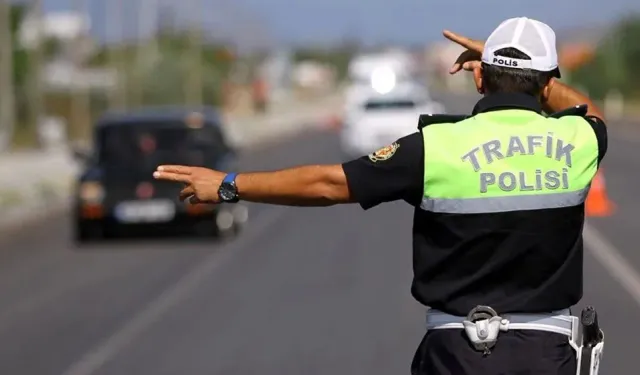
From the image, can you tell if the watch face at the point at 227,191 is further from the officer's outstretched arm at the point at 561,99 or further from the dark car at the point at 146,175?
the dark car at the point at 146,175

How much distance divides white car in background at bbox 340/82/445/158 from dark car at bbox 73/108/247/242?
1762cm

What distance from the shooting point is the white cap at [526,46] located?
4.03m

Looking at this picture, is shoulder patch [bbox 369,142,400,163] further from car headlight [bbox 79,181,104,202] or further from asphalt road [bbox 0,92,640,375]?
car headlight [bbox 79,181,104,202]

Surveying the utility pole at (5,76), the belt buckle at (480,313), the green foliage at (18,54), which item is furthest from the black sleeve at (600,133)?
the green foliage at (18,54)

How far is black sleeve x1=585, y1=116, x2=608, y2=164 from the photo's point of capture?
4129 millimetres

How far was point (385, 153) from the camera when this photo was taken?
12.8 feet

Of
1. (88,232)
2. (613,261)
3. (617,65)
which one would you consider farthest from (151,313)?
(617,65)

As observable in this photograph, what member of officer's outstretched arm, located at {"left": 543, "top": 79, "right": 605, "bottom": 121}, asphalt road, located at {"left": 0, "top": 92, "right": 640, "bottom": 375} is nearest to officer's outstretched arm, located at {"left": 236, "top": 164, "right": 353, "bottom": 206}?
officer's outstretched arm, located at {"left": 543, "top": 79, "right": 605, "bottom": 121}

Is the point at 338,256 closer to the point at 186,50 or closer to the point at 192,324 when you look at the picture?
the point at 192,324

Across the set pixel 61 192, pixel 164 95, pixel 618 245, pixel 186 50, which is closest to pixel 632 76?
pixel 186 50

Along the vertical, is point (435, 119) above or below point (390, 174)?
above

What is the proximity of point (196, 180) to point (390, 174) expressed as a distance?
0.55 meters

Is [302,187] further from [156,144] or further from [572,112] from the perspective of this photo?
[156,144]

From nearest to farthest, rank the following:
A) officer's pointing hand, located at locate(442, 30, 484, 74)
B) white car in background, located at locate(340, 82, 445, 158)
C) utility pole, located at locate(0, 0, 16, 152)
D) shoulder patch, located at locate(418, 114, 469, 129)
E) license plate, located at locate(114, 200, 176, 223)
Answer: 1. shoulder patch, located at locate(418, 114, 469, 129)
2. officer's pointing hand, located at locate(442, 30, 484, 74)
3. license plate, located at locate(114, 200, 176, 223)
4. white car in background, located at locate(340, 82, 445, 158)
5. utility pole, located at locate(0, 0, 16, 152)
